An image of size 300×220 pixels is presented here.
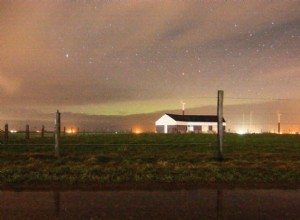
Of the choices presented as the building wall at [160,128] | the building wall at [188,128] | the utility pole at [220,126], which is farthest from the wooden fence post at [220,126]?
the building wall at [160,128]

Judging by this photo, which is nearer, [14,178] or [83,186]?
[83,186]

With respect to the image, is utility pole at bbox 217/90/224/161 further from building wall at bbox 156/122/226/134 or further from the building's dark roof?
the building's dark roof

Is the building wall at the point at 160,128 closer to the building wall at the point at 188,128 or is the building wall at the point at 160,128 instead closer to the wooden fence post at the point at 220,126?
the building wall at the point at 188,128

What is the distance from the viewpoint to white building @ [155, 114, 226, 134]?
101312 mm

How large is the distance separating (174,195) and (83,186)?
2989mm

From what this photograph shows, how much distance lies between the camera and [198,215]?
23.3ft

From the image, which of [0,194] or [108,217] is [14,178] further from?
[108,217]

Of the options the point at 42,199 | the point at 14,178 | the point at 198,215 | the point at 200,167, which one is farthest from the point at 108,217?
the point at 200,167

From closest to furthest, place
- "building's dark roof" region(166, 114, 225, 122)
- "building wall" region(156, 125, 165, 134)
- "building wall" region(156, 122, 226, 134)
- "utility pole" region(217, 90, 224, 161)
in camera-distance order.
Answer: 1. "utility pole" region(217, 90, 224, 161)
2. "building wall" region(156, 122, 226, 134)
3. "building wall" region(156, 125, 165, 134)
4. "building's dark roof" region(166, 114, 225, 122)

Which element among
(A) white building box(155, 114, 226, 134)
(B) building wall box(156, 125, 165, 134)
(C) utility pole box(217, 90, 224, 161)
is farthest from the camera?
(B) building wall box(156, 125, 165, 134)

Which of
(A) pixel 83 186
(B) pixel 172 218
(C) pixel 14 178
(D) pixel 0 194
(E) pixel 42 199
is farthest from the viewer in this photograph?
(C) pixel 14 178

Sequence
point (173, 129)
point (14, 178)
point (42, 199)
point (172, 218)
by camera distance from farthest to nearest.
Result: 1. point (173, 129)
2. point (14, 178)
3. point (42, 199)
4. point (172, 218)

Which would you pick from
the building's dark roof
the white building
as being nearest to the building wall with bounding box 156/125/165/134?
the white building

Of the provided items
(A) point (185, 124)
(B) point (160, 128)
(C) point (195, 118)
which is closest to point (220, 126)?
(B) point (160, 128)
